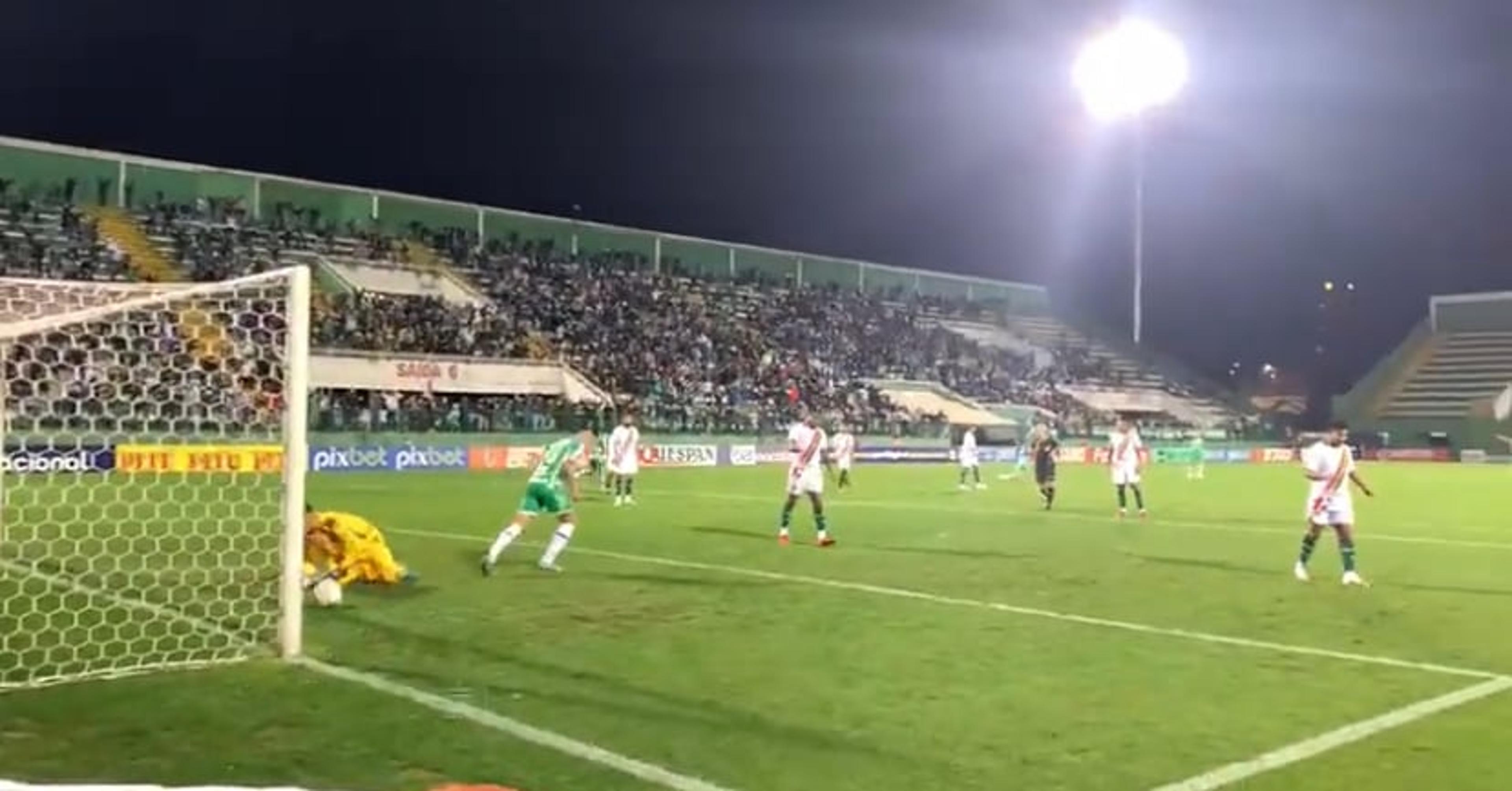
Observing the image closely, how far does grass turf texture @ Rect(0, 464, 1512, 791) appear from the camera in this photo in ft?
21.2

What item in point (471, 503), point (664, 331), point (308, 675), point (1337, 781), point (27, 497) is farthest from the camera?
point (664, 331)

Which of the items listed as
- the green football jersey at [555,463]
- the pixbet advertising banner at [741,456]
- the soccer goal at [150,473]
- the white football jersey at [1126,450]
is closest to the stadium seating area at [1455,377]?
the pixbet advertising banner at [741,456]

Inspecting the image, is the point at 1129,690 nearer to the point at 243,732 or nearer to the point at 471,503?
the point at 243,732

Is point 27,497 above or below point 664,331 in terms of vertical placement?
below

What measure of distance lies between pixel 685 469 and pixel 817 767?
118 ft

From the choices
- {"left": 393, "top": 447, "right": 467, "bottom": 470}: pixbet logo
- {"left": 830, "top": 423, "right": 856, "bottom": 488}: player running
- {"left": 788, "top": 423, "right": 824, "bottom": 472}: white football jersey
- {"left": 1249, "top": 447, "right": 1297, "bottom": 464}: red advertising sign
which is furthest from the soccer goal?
{"left": 1249, "top": 447, "right": 1297, "bottom": 464}: red advertising sign

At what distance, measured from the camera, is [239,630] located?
10070 mm

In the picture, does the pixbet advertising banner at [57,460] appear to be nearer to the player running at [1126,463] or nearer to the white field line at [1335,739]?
the white field line at [1335,739]

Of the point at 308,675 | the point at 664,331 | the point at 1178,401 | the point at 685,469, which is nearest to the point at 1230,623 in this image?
the point at 308,675

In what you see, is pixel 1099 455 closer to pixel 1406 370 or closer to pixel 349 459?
pixel 349 459

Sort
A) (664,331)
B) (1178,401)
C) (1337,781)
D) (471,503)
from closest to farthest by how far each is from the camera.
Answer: (1337,781)
(471,503)
(664,331)
(1178,401)

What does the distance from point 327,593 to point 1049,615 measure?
20.7 ft

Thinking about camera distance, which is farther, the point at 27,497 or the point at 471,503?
the point at 471,503

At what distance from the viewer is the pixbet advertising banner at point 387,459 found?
1407 inches
